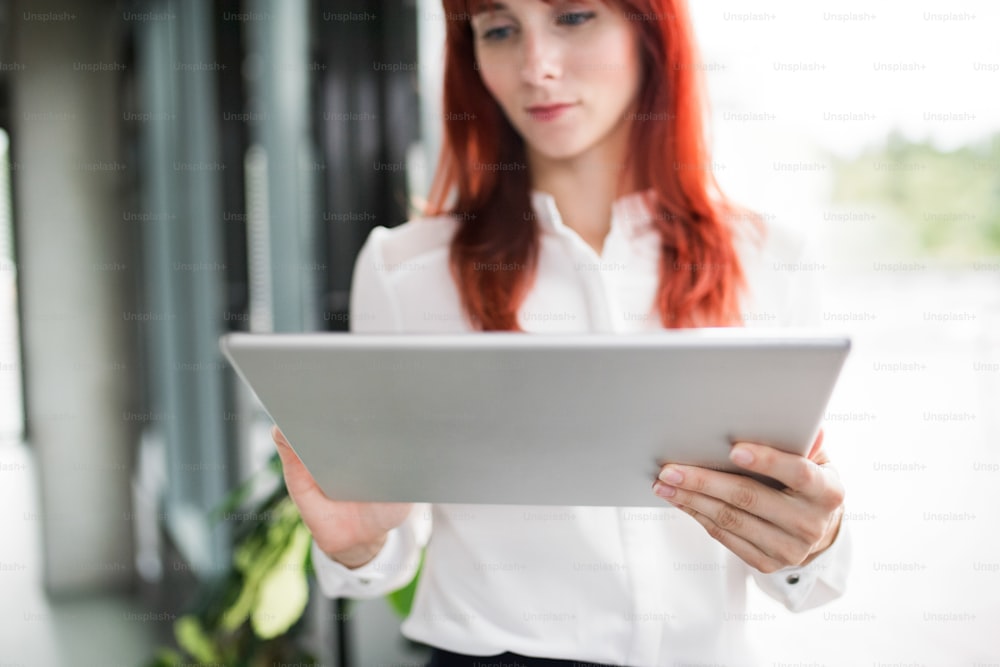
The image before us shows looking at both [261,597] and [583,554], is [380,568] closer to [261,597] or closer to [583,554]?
[583,554]

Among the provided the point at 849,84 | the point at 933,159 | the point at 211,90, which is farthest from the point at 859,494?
the point at 211,90

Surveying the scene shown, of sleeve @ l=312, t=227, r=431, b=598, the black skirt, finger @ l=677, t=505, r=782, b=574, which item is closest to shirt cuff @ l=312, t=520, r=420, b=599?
sleeve @ l=312, t=227, r=431, b=598

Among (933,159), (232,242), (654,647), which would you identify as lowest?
(654,647)

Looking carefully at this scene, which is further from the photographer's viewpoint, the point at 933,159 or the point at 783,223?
the point at 933,159

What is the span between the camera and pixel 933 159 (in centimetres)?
185

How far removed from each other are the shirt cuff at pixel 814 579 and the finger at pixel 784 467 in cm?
23

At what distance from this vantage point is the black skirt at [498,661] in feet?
3.27

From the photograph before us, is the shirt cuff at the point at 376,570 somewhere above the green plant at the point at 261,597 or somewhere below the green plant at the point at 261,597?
above

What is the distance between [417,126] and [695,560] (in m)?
1.48

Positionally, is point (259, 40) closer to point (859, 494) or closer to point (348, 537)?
point (348, 537)

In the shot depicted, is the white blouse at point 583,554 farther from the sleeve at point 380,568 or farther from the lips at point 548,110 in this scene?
the lips at point 548,110

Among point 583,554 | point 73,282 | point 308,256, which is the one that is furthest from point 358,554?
point 73,282

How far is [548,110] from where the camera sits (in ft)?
3.61

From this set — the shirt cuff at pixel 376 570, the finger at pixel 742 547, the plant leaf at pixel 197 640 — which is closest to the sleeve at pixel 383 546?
the shirt cuff at pixel 376 570
